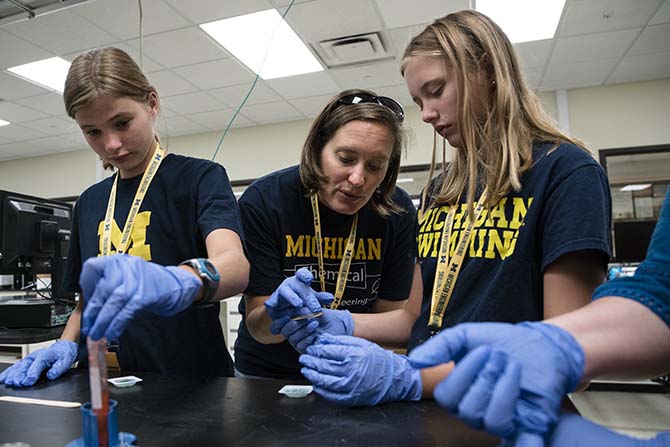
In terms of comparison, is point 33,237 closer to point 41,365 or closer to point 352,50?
point 41,365

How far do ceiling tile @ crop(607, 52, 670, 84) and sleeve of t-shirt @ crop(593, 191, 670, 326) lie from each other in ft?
13.0

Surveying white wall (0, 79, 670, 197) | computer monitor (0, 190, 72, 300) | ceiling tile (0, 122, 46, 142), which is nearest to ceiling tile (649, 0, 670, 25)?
white wall (0, 79, 670, 197)

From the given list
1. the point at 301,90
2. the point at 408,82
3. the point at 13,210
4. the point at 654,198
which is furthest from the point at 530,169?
the point at 654,198

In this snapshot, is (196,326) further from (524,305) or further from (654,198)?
(654,198)

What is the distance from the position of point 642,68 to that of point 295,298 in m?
4.29

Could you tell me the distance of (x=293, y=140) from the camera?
5.36m

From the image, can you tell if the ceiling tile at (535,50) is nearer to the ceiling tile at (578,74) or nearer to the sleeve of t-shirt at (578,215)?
the ceiling tile at (578,74)

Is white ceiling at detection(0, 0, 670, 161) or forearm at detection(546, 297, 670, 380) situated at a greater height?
white ceiling at detection(0, 0, 670, 161)

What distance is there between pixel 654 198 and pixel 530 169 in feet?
21.9

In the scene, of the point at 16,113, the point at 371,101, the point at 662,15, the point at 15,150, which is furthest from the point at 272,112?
the point at 371,101

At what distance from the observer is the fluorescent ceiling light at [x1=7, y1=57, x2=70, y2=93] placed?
146 inches

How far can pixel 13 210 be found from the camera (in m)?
1.97

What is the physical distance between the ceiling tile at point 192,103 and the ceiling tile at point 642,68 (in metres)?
3.58

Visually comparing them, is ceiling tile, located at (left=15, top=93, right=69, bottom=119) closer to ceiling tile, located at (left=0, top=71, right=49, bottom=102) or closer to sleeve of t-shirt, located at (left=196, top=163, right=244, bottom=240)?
ceiling tile, located at (left=0, top=71, right=49, bottom=102)
